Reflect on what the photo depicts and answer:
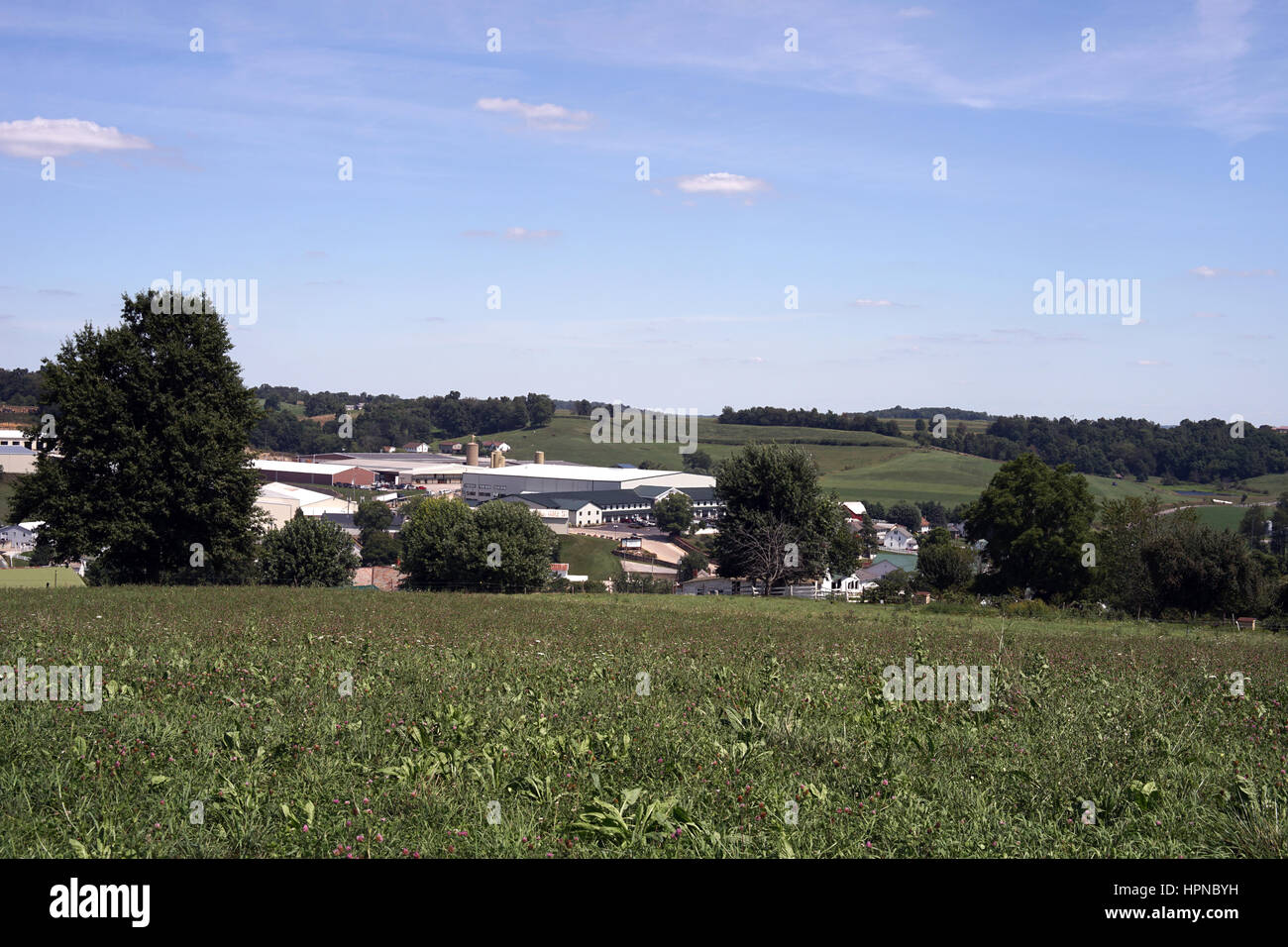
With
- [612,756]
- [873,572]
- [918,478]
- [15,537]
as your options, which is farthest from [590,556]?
[612,756]

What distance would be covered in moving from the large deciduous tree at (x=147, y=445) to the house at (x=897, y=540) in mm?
122793

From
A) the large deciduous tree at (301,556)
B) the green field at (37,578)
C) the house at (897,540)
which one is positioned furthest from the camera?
the house at (897,540)

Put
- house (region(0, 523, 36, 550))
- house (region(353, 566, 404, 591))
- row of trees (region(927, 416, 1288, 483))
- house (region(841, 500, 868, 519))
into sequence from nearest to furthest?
house (region(353, 566, 404, 591)) < house (region(0, 523, 36, 550)) < house (region(841, 500, 868, 519)) < row of trees (region(927, 416, 1288, 483))

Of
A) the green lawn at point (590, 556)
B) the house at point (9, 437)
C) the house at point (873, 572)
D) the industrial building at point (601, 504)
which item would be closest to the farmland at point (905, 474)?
the industrial building at point (601, 504)

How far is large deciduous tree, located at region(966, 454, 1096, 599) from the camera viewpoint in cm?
4666

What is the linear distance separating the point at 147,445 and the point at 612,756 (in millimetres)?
26560

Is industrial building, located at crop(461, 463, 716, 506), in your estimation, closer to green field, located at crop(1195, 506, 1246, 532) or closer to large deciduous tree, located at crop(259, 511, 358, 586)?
green field, located at crop(1195, 506, 1246, 532)

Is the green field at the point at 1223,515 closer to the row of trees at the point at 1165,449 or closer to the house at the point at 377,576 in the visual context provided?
the row of trees at the point at 1165,449

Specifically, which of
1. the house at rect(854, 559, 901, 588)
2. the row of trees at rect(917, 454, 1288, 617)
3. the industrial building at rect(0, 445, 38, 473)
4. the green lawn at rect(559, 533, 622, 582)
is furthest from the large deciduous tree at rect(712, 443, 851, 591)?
the industrial building at rect(0, 445, 38, 473)

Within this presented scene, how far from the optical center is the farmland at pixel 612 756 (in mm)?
6285

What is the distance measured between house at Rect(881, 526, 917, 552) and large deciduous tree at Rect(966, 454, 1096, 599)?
3753 inches

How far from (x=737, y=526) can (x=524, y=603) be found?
885 inches
